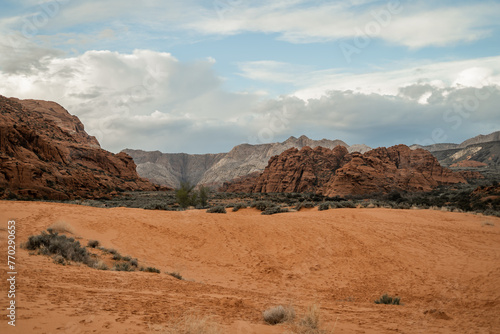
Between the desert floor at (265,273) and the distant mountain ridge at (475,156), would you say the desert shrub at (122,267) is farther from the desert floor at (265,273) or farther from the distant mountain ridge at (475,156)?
the distant mountain ridge at (475,156)

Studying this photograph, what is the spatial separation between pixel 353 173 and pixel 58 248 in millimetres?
38284

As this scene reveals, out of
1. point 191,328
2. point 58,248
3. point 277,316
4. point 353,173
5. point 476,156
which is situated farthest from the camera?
point 476,156

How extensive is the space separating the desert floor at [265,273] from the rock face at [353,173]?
22.7m

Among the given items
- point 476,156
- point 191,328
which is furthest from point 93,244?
point 476,156

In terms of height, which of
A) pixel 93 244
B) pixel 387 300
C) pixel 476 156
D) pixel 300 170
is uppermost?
pixel 476 156

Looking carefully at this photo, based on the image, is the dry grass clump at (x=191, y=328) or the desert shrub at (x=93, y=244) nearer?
the dry grass clump at (x=191, y=328)

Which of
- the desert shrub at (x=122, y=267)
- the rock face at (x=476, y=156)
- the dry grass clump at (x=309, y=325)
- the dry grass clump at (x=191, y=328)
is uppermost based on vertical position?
the rock face at (x=476, y=156)

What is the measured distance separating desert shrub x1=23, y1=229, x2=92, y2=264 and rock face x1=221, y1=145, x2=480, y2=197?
35.2m

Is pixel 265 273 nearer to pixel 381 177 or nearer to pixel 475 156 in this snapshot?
pixel 381 177

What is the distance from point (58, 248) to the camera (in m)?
10.3

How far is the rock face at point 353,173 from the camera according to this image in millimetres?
43406

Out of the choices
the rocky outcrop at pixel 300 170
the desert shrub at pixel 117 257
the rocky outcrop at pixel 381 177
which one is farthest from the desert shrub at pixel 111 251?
the rocky outcrop at pixel 300 170

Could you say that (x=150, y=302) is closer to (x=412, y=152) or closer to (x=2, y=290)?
(x=2, y=290)

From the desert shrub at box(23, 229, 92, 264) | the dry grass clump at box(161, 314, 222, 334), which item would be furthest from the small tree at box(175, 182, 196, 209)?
the dry grass clump at box(161, 314, 222, 334)
